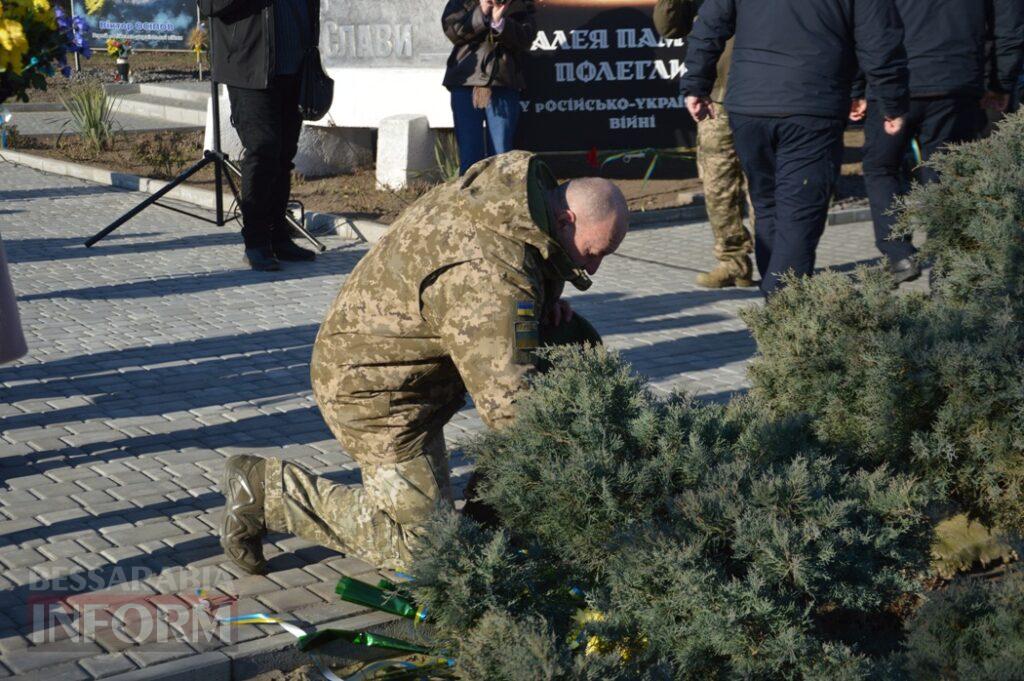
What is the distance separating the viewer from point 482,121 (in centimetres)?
1029

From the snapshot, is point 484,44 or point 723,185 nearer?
point 723,185

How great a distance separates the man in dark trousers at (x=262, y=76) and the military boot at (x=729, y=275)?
293cm

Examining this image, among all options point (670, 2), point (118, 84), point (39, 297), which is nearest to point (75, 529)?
point (39, 297)

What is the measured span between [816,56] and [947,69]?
1.58 meters

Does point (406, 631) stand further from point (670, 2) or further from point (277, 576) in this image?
point (670, 2)

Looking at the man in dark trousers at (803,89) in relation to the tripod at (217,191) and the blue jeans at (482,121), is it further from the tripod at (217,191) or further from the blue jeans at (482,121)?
the tripod at (217,191)

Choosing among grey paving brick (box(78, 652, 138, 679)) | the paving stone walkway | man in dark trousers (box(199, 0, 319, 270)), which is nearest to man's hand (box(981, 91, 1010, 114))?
the paving stone walkway

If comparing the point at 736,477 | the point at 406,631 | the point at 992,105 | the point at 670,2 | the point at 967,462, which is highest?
the point at 670,2

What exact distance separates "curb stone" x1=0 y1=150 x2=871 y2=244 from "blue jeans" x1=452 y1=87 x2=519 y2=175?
0.92 metres

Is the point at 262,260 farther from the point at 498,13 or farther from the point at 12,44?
the point at 12,44

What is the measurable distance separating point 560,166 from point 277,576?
8.58 metres

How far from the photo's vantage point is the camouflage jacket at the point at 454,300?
3609mm

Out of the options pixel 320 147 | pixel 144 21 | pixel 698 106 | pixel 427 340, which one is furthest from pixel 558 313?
pixel 144 21

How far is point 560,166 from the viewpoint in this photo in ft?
40.5
